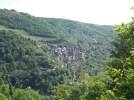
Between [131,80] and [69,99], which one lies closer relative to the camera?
[131,80]

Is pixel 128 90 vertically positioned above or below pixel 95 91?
above

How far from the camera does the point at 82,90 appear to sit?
5519 cm

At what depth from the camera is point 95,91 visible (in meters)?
37.8

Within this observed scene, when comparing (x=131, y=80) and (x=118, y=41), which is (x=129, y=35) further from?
(x=118, y=41)

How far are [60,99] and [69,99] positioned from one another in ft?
13.7

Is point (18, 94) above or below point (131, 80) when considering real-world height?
below

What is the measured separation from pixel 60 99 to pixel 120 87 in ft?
139

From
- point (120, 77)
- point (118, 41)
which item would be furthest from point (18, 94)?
point (120, 77)

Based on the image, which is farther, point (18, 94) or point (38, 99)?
point (38, 99)

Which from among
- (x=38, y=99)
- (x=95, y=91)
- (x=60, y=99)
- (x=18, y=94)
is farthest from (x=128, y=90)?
(x=38, y=99)

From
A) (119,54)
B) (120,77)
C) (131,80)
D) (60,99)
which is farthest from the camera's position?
(60,99)

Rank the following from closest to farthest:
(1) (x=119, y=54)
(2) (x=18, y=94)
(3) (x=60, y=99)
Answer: (1) (x=119, y=54) < (3) (x=60, y=99) < (2) (x=18, y=94)

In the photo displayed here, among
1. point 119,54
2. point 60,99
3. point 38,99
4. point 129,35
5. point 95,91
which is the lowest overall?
point 38,99

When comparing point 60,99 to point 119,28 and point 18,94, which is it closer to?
point 18,94
